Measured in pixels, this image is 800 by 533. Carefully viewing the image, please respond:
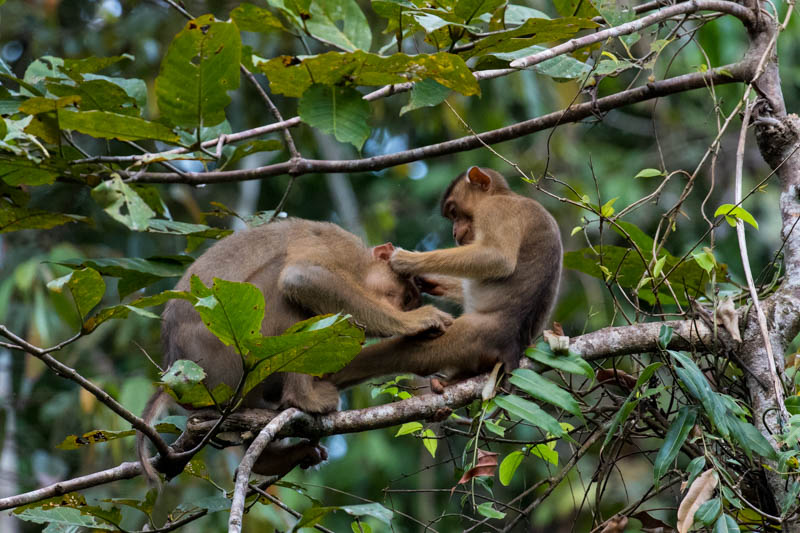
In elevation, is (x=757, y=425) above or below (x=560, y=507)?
above

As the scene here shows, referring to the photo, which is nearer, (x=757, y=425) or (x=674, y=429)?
(x=674, y=429)

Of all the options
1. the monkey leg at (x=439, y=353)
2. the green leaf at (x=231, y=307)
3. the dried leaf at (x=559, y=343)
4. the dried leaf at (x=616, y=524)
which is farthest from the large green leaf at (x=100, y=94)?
the dried leaf at (x=616, y=524)

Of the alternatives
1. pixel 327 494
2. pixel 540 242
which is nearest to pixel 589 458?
pixel 327 494

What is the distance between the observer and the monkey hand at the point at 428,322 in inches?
161

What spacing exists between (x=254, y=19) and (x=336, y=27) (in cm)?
43

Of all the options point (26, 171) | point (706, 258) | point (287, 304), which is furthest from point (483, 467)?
point (26, 171)

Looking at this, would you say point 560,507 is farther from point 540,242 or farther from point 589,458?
point 540,242

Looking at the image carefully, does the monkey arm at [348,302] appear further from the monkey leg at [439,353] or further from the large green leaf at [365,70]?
the large green leaf at [365,70]

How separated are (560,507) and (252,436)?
6530 mm

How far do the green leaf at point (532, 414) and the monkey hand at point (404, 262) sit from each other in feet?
4.01

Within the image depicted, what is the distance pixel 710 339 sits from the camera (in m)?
3.40

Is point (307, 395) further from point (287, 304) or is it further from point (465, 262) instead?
point (465, 262)

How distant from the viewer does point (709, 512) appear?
104 inches

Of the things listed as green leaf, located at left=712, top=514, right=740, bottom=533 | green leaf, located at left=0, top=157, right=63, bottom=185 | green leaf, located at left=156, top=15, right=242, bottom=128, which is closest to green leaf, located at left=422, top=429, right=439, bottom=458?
green leaf, located at left=712, top=514, right=740, bottom=533
